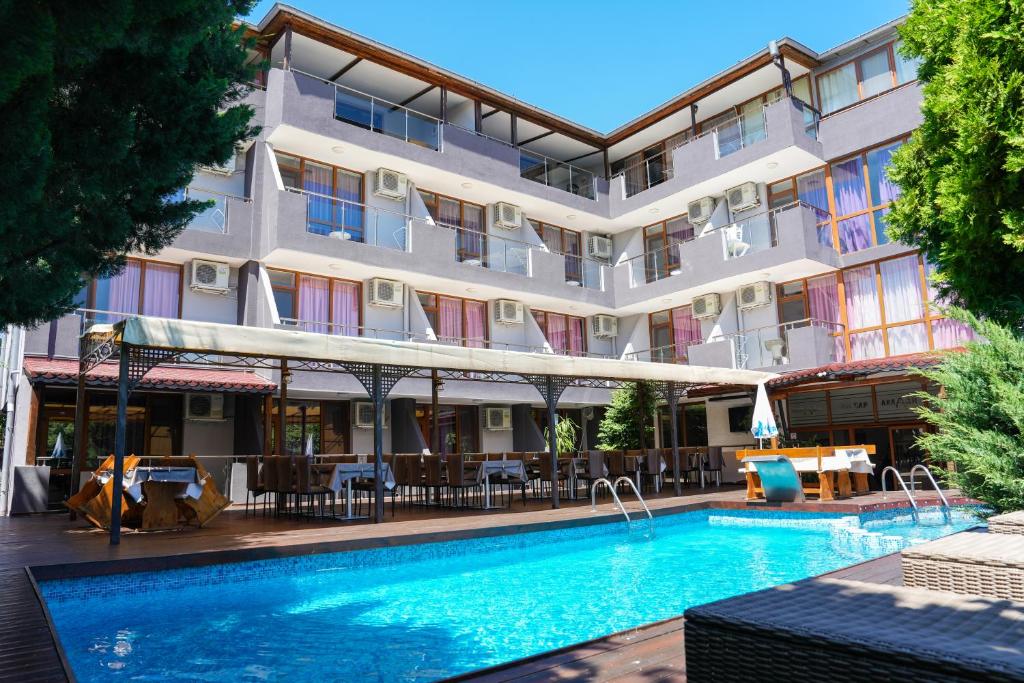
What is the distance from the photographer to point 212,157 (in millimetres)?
4992

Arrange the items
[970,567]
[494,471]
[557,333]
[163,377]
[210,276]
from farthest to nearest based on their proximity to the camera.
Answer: [557,333] → [210,276] → [163,377] → [494,471] → [970,567]

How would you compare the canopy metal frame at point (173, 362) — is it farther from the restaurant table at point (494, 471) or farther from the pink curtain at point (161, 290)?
the pink curtain at point (161, 290)

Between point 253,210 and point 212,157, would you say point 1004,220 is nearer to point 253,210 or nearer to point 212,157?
point 212,157

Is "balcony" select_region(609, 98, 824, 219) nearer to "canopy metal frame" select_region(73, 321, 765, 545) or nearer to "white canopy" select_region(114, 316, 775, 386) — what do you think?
"white canopy" select_region(114, 316, 775, 386)

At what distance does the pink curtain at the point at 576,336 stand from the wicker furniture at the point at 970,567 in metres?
17.8

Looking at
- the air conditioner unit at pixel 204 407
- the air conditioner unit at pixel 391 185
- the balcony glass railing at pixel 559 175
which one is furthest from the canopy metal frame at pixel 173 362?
the balcony glass railing at pixel 559 175

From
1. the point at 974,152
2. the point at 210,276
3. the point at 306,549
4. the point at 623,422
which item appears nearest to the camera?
the point at 974,152

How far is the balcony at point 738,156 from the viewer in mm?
17406

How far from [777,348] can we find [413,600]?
44.6 feet

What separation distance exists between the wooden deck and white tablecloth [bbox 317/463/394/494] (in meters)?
0.58

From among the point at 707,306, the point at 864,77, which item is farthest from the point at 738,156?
the point at 707,306

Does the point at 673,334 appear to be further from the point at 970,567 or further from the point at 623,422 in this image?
the point at 970,567

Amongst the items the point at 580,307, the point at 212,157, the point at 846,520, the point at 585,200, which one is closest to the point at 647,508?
the point at 846,520

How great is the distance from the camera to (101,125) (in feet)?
13.5
